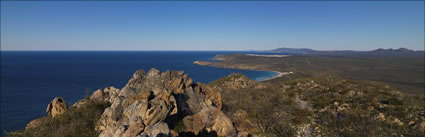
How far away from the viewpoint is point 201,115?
34.3 ft

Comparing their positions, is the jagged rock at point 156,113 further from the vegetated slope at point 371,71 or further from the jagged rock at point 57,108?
the vegetated slope at point 371,71

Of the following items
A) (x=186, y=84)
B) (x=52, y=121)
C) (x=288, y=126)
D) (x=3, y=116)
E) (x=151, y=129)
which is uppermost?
(x=186, y=84)

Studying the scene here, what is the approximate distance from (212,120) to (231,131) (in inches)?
49.0

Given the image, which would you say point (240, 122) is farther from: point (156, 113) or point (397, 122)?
point (397, 122)

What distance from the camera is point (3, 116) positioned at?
120 feet

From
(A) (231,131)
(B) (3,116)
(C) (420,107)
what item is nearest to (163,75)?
(A) (231,131)

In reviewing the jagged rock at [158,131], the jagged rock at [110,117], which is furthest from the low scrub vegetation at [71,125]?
the jagged rock at [158,131]

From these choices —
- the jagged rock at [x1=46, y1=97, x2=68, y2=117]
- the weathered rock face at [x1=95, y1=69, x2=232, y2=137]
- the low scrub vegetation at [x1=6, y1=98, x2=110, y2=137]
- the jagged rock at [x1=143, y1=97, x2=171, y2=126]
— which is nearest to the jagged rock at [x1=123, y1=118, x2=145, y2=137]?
the weathered rock face at [x1=95, y1=69, x2=232, y2=137]

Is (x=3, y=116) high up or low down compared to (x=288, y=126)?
down

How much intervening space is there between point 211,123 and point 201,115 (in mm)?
734

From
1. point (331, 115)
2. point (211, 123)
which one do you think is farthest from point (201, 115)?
point (331, 115)

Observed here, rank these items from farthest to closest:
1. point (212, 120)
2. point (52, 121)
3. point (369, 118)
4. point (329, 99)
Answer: point (329, 99) < point (369, 118) < point (52, 121) < point (212, 120)

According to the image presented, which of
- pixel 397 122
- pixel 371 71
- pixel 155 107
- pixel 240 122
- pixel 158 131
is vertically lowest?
pixel 397 122

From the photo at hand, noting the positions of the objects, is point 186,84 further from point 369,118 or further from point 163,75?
point 369,118
